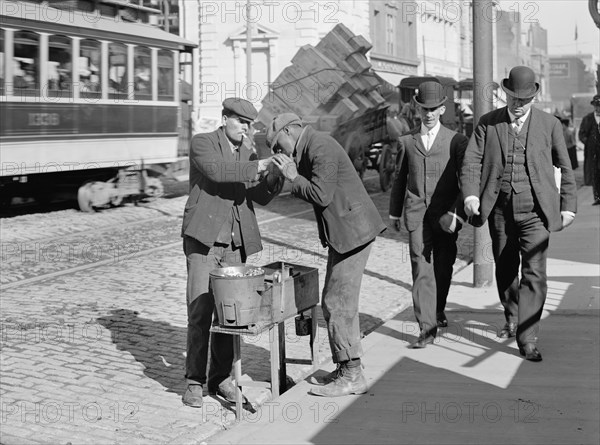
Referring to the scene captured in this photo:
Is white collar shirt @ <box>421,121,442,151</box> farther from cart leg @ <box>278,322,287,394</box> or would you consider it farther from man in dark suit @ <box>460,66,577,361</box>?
cart leg @ <box>278,322,287,394</box>

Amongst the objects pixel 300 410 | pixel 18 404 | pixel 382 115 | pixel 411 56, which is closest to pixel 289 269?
pixel 300 410

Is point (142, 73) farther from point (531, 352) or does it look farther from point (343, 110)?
point (531, 352)

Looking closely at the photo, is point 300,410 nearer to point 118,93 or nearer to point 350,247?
point 350,247

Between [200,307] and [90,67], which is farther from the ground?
[90,67]

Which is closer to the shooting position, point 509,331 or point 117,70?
point 509,331

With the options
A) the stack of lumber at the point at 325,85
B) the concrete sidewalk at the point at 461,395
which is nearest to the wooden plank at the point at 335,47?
the stack of lumber at the point at 325,85

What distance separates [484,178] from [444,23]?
60.1m

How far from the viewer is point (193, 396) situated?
6219mm

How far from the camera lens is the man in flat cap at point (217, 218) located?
6152 mm

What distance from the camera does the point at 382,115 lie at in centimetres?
2339

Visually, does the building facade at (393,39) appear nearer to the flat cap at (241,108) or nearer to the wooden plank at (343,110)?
the wooden plank at (343,110)

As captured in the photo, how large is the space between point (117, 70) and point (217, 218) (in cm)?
1358

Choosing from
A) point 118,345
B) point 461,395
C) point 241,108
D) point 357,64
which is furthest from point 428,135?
point 357,64

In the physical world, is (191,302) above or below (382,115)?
below
